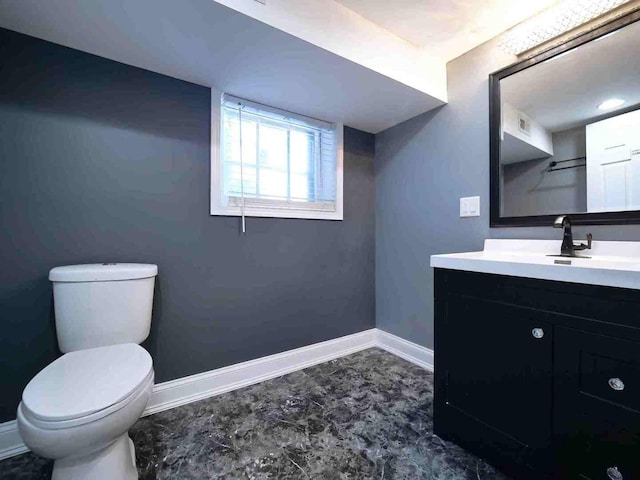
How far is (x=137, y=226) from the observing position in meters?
1.45

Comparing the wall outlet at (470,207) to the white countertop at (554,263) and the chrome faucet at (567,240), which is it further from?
the chrome faucet at (567,240)

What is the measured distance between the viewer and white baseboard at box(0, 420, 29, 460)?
1.16m

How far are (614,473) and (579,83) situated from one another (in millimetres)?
1558

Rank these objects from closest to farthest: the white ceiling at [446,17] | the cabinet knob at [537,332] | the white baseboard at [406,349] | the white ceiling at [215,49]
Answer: the cabinet knob at [537,332]
the white ceiling at [215,49]
the white ceiling at [446,17]
the white baseboard at [406,349]

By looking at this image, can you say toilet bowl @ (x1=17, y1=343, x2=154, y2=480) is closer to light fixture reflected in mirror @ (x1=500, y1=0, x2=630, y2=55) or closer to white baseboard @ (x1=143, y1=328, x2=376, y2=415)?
white baseboard @ (x1=143, y1=328, x2=376, y2=415)

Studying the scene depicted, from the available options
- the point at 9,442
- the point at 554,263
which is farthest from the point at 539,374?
the point at 9,442

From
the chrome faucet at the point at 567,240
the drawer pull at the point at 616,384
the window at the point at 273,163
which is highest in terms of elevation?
the window at the point at 273,163

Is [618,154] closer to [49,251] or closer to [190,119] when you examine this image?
[190,119]

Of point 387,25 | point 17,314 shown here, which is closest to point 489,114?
point 387,25

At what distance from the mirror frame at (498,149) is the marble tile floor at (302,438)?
1.11 m

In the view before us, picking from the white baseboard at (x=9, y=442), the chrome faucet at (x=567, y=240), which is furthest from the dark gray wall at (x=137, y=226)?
the chrome faucet at (x=567, y=240)

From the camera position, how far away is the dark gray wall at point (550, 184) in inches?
50.2

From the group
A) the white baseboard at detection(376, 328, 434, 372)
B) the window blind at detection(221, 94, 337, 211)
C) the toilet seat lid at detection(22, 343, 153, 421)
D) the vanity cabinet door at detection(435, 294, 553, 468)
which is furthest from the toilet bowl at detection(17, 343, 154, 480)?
the white baseboard at detection(376, 328, 434, 372)

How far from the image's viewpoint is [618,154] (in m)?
1.18
